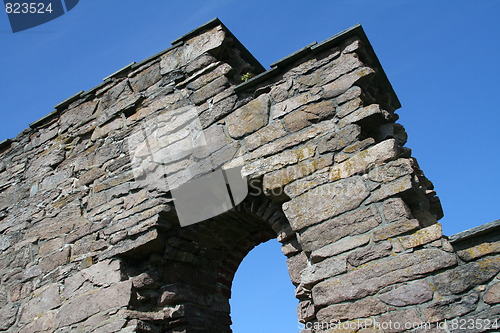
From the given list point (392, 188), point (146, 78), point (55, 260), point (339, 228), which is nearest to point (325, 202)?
point (339, 228)

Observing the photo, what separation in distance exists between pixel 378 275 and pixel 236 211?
148 centimetres

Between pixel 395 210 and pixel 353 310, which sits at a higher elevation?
pixel 395 210

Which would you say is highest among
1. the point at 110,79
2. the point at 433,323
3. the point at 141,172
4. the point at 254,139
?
the point at 110,79

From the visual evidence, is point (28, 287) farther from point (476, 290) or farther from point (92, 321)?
point (476, 290)

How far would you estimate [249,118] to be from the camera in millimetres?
3684

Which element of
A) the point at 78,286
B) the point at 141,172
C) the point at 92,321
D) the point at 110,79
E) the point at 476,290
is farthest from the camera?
the point at 110,79

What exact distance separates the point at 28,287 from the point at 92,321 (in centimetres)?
97

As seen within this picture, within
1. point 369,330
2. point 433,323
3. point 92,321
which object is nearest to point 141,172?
point 92,321

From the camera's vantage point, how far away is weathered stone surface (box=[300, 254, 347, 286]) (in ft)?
9.42

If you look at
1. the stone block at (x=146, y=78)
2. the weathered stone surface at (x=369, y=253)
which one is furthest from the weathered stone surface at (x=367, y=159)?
the stone block at (x=146, y=78)

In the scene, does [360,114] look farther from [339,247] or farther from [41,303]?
[41,303]

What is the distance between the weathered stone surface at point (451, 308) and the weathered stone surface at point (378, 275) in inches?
7.3

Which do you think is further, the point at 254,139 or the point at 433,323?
the point at 254,139

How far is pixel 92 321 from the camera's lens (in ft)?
11.3
